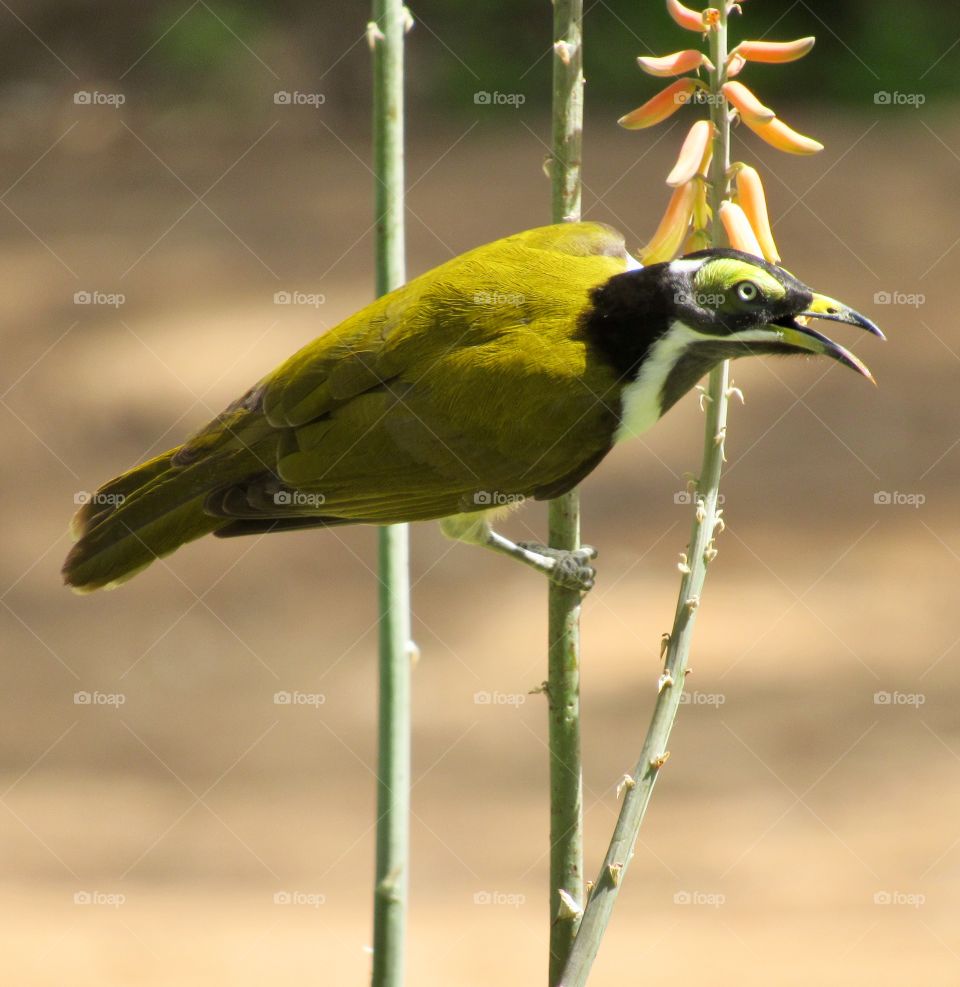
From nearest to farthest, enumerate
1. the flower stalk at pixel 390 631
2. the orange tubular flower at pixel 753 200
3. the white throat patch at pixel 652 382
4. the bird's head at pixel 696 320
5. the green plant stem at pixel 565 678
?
the flower stalk at pixel 390 631, the green plant stem at pixel 565 678, the orange tubular flower at pixel 753 200, the bird's head at pixel 696 320, the white throat patch at pixel 652 382

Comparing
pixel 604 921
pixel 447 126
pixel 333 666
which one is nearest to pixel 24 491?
pixel 333 666

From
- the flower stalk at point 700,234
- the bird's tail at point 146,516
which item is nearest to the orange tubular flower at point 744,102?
the flower stalk at point 700,234

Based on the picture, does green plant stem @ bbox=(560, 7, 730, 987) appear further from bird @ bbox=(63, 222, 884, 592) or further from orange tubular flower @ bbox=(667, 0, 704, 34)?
bird @ bbox=(63, 222, 884, 592)

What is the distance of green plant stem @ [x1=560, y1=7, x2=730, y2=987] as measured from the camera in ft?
5.45

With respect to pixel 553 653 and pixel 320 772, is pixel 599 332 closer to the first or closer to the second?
pixel 553 653

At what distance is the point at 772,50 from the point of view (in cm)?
191

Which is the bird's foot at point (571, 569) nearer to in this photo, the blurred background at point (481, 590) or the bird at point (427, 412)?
the bird at point (427, 412)

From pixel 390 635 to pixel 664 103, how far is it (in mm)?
899

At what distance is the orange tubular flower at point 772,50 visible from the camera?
1.86 metres

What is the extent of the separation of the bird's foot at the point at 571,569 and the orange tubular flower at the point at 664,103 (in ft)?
2.20

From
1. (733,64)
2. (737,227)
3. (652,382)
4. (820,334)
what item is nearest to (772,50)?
(733,64)

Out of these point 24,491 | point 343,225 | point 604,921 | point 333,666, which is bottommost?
point 604,921

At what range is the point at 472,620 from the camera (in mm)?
6855

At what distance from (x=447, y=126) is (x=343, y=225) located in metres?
1.50
